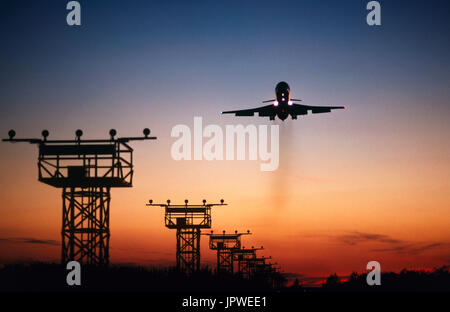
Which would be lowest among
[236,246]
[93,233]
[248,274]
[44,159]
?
[248,274]

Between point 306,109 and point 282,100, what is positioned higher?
point 282,100

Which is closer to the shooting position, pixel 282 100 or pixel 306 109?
pixel 306 109
